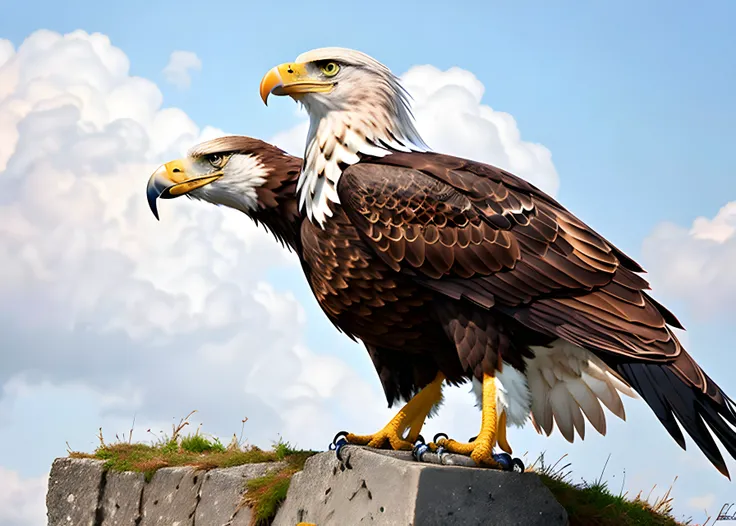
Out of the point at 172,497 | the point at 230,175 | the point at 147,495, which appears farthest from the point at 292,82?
the point at 147,495

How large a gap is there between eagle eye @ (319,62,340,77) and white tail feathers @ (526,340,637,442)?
1914 mm

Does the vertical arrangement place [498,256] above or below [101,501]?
above

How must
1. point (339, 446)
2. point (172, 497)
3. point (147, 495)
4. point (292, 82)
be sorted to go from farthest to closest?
point (147, 495) → point (172, 497) → point (339, 446) → point (292, 82)

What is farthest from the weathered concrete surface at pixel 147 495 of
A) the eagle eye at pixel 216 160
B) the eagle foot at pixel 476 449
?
the eagle eye at pixel 216 160

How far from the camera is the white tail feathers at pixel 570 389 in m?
5.42

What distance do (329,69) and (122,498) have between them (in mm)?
4077

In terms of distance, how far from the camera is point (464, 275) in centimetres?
515

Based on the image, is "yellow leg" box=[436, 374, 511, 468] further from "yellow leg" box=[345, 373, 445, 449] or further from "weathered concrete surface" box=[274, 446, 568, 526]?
"yellow leg" box=[345, 373, 445, 449]

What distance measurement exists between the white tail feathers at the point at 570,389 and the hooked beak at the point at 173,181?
7.38ft

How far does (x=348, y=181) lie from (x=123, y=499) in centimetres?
383

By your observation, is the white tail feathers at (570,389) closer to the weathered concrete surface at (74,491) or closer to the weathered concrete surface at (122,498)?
the weathered concrete surface at (122,498)

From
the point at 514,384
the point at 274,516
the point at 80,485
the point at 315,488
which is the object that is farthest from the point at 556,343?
the point at 80,485

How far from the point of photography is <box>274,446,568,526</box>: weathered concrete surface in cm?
498

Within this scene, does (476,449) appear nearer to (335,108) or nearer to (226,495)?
(335,108)
